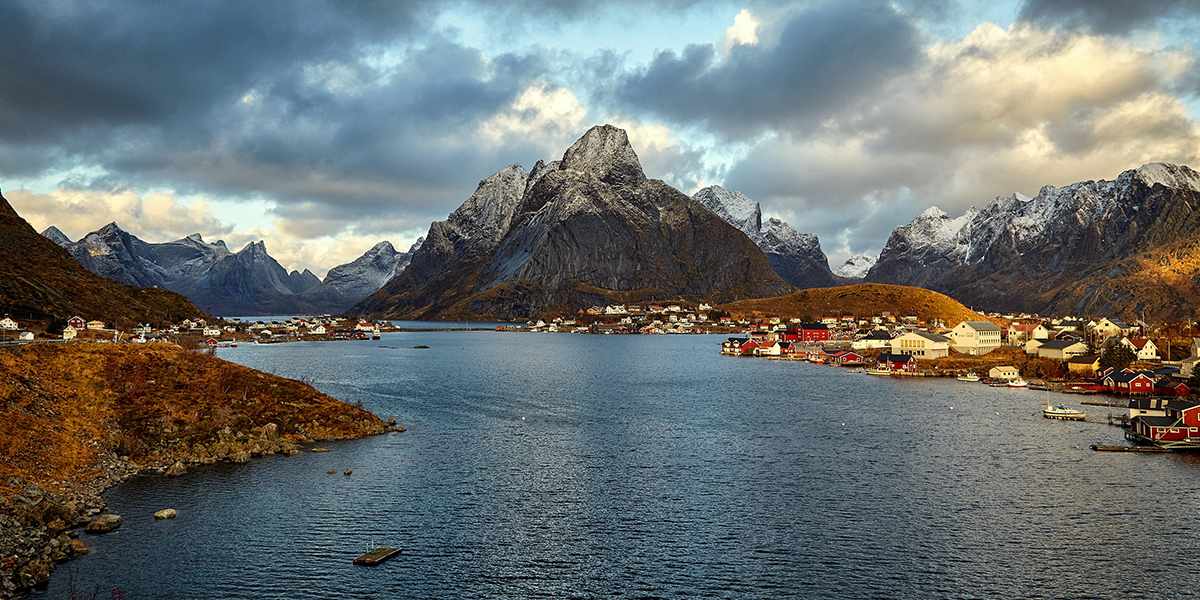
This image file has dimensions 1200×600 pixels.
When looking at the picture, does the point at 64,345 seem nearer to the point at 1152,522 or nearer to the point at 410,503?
the point at 410,503

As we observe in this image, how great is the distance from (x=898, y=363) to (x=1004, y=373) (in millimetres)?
23107

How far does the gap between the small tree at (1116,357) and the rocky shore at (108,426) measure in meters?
118

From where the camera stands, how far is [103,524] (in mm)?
51000

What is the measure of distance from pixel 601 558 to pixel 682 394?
8130 centimetres

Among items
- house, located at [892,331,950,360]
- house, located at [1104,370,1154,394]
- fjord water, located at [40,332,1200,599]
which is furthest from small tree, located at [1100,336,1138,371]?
fjord water, located at [40,332,1200,599]

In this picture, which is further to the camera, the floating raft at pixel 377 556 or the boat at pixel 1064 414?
the boat at pixel 1064 414

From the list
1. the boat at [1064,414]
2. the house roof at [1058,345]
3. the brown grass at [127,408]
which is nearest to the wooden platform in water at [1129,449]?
the boat at [1064,414]

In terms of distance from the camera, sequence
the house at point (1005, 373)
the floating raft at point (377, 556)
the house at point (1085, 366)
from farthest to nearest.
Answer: the house at point (1085, 366) → the house at point (1005, 373) → the floating raft at point (377, 556)

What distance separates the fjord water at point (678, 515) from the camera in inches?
1722

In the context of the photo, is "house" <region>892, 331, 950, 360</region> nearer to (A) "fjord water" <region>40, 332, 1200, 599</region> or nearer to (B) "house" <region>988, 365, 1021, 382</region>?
(B) "house" <region>988, 365, 1021, 382</region>

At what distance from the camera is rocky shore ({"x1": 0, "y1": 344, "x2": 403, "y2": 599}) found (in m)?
49.2

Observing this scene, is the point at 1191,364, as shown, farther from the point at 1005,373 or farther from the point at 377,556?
the point at 377,556

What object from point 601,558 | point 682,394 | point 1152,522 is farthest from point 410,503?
point 682,394

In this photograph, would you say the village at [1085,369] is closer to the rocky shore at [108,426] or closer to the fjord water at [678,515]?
the fjord water at [678,515]
